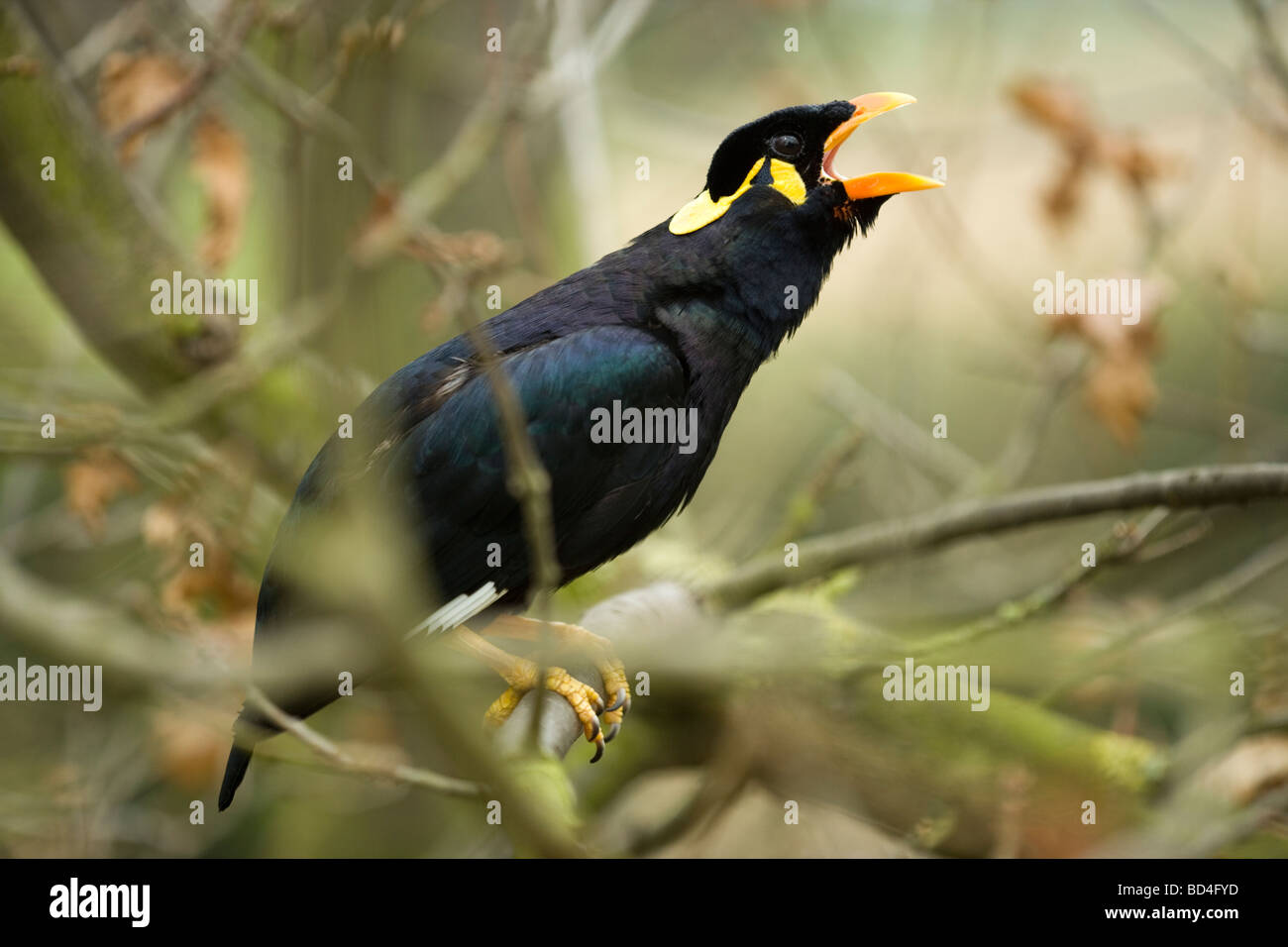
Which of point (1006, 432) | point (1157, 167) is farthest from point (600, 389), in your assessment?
point (1006, 432)

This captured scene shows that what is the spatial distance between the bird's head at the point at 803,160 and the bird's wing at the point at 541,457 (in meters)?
0.47

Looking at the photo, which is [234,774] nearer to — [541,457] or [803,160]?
[541,457]

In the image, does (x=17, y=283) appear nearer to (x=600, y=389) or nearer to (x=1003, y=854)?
(x=600, y=389)

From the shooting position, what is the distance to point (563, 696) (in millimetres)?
2510

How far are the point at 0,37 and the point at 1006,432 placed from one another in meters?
4.64

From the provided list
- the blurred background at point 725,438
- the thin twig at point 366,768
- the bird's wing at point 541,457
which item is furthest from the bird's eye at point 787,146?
the thin twig at point 366,768

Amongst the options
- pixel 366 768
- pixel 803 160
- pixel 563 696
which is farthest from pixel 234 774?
pixel 803 160

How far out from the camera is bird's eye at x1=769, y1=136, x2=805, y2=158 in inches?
114

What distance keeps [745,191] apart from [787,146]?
14cm

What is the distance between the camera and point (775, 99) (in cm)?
487

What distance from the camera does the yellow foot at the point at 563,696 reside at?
251 centimetres

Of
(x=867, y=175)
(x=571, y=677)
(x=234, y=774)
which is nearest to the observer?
(x=234, y=774)

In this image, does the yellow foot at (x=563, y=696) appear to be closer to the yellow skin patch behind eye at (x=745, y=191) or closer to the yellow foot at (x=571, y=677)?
the yellow foot at (x=571, y=677)

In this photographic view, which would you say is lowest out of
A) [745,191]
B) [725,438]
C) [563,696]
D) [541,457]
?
[563,696]
